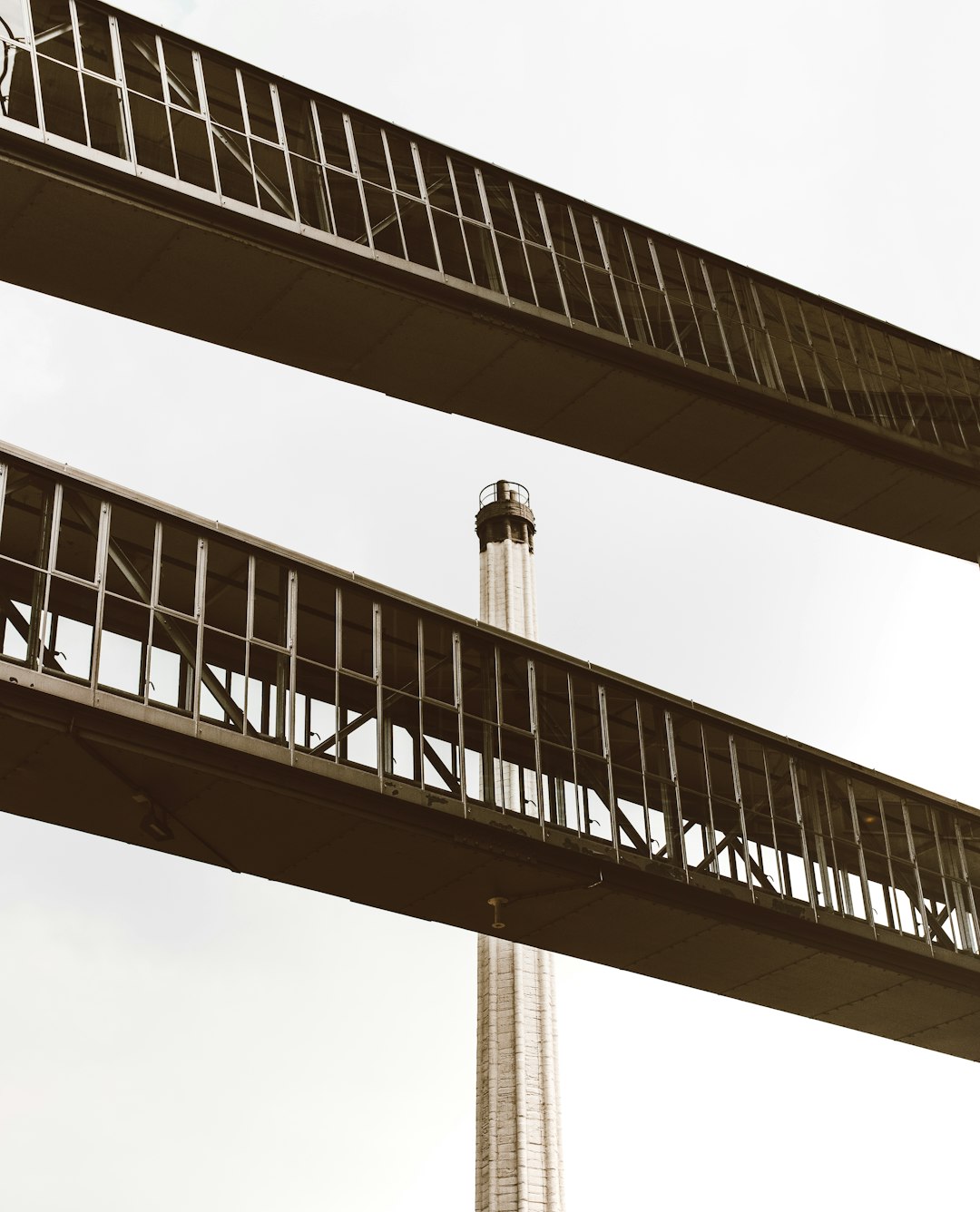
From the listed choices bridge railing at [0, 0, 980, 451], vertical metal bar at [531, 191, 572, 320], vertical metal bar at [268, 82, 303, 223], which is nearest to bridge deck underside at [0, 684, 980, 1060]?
bridge railing at [0, 0, 980, 451]

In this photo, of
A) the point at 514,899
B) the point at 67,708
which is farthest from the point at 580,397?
the point at 67,708

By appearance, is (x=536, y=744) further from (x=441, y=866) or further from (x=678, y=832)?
(x=678, y=832)

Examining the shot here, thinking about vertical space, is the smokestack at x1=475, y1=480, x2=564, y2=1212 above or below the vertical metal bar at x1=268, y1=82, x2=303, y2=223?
below

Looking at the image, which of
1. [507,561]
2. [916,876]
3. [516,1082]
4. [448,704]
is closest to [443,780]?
[448,704]

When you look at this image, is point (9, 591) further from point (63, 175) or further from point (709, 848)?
point (709, 848)

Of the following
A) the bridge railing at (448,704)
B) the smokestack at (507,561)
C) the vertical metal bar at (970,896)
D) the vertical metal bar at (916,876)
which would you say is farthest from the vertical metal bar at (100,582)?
the smokestack at (507,561)

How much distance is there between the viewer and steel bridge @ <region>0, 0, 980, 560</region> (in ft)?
46.1

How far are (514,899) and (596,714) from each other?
2.34 metres

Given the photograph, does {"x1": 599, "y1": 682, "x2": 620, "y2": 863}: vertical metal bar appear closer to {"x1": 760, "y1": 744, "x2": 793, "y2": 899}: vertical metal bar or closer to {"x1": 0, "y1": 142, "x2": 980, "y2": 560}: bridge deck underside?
{"x1": 760, "y1": 744, "x2": 793, "y2": 899}: vertical metal bar

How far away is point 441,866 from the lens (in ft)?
44.2

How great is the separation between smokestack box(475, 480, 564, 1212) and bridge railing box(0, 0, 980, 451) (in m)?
10.5

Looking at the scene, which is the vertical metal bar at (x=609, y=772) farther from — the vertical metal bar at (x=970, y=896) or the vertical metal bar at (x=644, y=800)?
the vertical metal bar at (x=970, y=896)

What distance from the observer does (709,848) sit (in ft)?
49.3

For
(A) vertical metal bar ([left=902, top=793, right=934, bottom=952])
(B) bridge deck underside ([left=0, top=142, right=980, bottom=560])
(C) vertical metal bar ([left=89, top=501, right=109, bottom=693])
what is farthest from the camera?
(A) vertical metal bar ([left=902, top=793, right=934, bottom=952])
